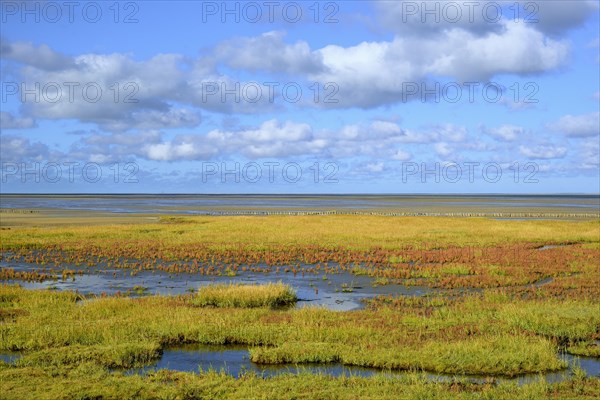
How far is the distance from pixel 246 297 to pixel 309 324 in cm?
540

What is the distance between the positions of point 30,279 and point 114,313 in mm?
11928

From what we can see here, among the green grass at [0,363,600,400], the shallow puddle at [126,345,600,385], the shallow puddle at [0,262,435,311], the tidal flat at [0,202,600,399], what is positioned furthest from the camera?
the shallow puddle at [0,262,435,311]

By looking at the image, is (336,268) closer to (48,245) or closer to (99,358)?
(99,358)

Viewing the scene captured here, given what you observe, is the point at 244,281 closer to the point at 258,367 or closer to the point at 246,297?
the point at 246,297

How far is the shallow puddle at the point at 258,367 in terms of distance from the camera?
1471cm

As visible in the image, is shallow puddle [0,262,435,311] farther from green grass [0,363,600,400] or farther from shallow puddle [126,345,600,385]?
green grass [0,363,600,400]

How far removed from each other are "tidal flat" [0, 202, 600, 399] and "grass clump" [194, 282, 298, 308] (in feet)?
0.22

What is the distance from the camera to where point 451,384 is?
14.0 m

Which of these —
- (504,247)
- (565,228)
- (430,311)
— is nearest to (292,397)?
(430,311)

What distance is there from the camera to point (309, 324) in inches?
755

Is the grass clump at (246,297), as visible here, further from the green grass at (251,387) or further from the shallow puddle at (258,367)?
the green grass at (251,387)

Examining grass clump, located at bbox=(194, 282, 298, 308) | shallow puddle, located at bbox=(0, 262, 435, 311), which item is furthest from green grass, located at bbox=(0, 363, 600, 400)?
shallow puddle, located at bbox=(0, 262, 435, 311)

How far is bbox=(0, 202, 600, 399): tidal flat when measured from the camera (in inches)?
542

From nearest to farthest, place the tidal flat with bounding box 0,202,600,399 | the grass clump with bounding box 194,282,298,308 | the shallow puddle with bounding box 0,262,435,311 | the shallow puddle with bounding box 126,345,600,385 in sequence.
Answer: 1. the tidal flat with bounding box 0,202,600,399
2. the shallow puddle with bounding box 126,345,600,385
3. the grass clump with bounding box 194,282,298,308
4. the shallow puddle with bounding box 0,262,435,311
